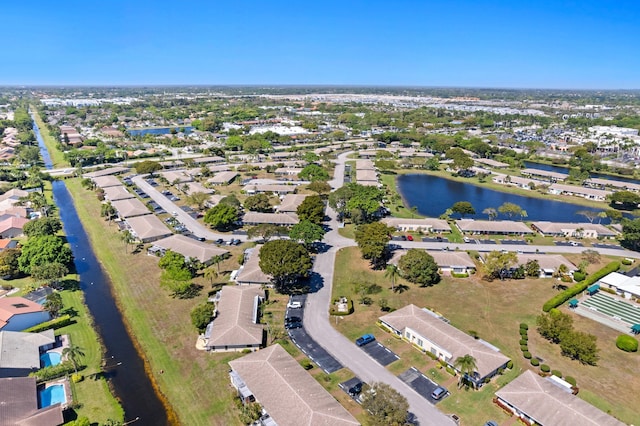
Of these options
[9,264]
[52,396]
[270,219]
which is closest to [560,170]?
[270,219]

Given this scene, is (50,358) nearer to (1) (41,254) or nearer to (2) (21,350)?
(2) (21,350)

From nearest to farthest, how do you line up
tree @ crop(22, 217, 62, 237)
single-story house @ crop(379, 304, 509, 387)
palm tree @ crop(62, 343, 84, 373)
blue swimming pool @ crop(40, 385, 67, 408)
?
blue swimming pool @ crop(40, 385, 67, 408)
palm tree @ crop(62, 343, 84, 373)
single-story house @ crop(379, 304, 509, 387)
tree @ crop(22, 217, 62, 237)

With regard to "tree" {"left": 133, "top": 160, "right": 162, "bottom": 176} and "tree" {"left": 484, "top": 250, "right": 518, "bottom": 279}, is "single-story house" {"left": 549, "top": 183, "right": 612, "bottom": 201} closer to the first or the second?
"tree" {"left": 484, "top": 250, "right": 518, "bottom": 279}

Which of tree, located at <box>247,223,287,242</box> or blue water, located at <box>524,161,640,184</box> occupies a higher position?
blue water, located at <box>524,161,640,184</box>

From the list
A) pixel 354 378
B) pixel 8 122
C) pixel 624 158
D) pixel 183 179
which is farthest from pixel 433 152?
pixel 8 122

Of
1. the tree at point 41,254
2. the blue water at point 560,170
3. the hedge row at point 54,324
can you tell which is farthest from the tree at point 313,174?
the blue water at point 560,170

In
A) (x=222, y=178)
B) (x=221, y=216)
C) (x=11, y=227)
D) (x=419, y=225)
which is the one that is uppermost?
(x=222, y=178)

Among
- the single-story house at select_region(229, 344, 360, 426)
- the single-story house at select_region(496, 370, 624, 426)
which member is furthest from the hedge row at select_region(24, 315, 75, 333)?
the single-story house at select_region(496, 370, 624, 426)
